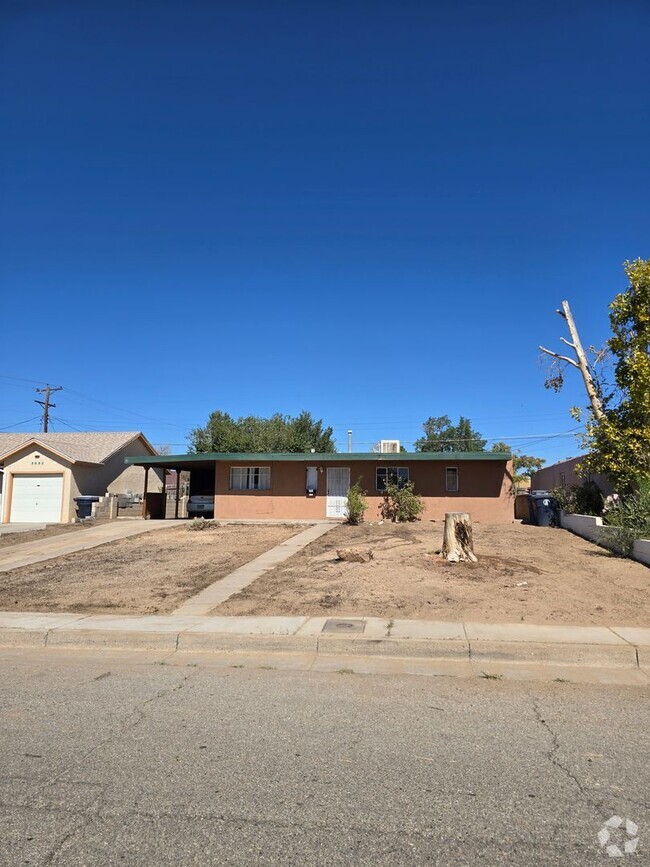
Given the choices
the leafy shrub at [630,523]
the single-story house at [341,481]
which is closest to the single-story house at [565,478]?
the single-story house at [341,481]

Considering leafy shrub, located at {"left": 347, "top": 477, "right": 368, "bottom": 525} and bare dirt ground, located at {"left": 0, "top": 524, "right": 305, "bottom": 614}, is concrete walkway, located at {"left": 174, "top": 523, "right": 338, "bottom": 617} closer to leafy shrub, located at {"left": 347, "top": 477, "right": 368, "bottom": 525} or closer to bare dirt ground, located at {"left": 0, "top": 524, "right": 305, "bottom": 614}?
bare dirt ground, located at {"left": 0, "top": 524, "right": 305, "bottom": 614}

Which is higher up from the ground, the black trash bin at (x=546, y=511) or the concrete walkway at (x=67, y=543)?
the black trash bin at (x=546, y=511)

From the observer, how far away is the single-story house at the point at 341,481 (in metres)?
24.4

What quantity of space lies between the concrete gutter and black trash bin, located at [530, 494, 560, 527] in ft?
47.2

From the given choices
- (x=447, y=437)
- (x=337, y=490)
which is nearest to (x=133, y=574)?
(x=337, y=490)

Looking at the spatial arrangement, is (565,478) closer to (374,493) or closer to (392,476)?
(392,476)

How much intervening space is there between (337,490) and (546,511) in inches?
338

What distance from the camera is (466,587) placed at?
913cm

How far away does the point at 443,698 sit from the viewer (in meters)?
5.06

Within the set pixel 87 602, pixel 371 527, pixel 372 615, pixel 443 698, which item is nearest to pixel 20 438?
pixel 371 527

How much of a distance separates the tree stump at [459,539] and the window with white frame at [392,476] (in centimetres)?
1366

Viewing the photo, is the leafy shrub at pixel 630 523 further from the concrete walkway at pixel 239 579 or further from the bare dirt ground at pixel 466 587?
the concrete walkway at pixel 239 579

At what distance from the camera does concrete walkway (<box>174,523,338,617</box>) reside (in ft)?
28.3

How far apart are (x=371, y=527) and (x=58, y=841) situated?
58.3ft
